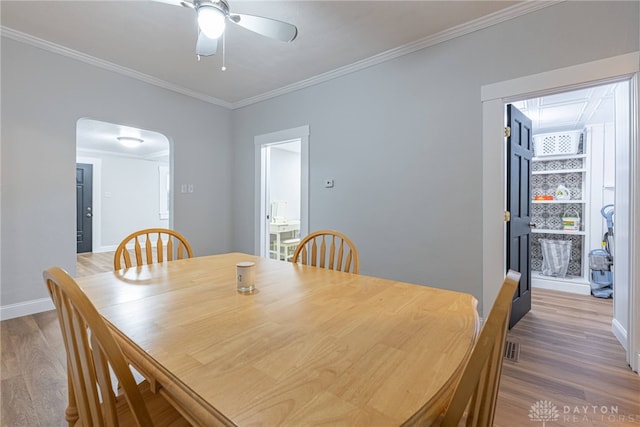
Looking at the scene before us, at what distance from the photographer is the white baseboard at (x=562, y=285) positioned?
3575mm

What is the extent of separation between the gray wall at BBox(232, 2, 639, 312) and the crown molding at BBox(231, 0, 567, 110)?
1.8 inches

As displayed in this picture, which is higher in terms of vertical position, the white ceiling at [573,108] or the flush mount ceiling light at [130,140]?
the flush mount ceiling light at [130,140]

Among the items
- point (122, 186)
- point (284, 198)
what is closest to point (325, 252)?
point (284, 198)

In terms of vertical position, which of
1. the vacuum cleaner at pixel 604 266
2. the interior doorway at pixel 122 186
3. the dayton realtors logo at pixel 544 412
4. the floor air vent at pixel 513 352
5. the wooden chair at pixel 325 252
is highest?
the interior doorway at pixel 122 186

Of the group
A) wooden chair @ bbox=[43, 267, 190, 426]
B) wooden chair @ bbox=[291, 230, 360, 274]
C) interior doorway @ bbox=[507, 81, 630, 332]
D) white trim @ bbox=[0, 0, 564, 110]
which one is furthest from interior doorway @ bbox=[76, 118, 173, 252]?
interior doorway @ bbox=[507, 81, 630, 332]

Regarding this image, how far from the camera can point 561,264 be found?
12.7ft

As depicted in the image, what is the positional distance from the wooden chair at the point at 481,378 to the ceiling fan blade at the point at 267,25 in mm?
1770

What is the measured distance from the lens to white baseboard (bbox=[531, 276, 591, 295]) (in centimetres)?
357

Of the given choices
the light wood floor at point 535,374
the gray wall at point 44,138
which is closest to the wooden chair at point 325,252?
the light wood floor at point 535,374

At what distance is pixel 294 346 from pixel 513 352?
85.3 inches

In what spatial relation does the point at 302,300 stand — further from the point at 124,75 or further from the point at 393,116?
the point at 124,75

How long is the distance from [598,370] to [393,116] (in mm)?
2480

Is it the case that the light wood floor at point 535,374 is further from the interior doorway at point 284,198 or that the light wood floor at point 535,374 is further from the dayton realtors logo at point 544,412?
the interior doorway at point 284,198

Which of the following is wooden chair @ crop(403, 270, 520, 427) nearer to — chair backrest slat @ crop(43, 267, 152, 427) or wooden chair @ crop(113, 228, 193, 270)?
chair backrest slat @ crop(43, 267, 152, 427)
